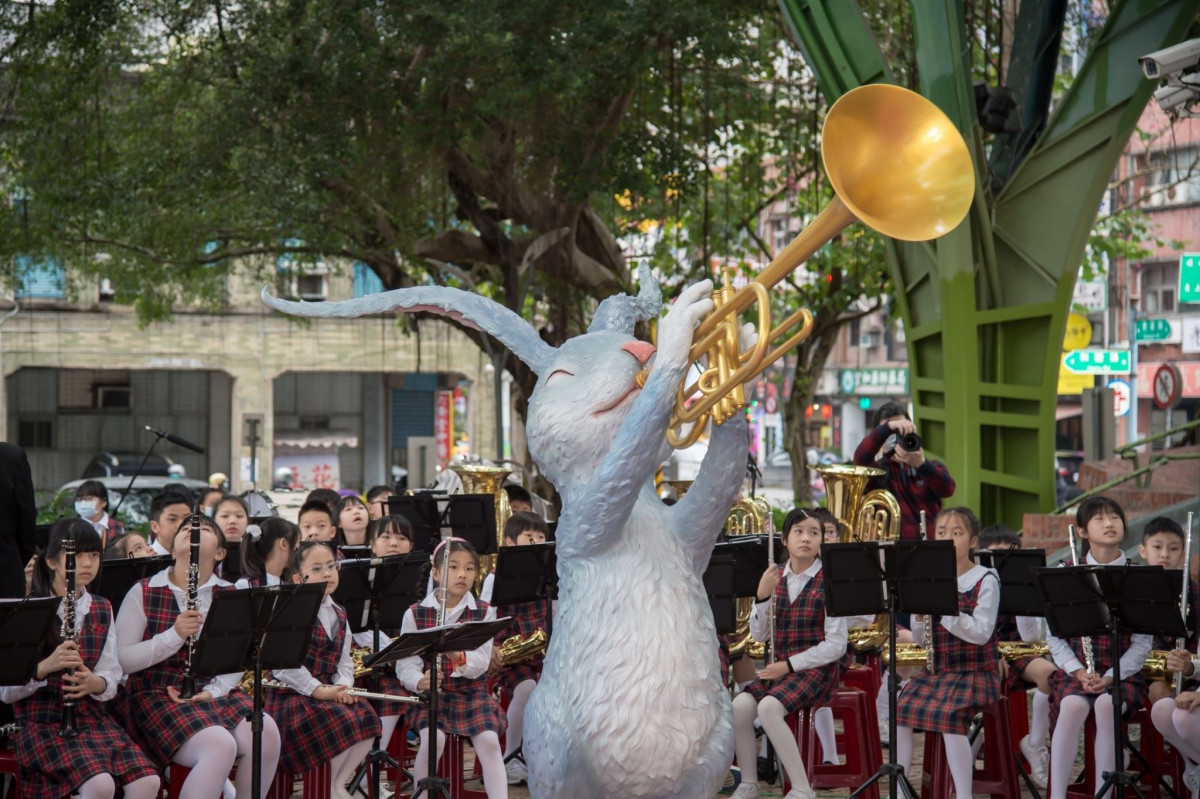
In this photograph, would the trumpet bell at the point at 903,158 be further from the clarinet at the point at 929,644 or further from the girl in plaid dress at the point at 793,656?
the clarinet at the point at 929,644

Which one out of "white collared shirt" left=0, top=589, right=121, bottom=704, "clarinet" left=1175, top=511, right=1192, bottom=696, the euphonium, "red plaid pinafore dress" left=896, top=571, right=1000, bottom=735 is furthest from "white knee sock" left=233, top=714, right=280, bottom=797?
"clarinet" left=1175, top=511, right=1192, bottom=696

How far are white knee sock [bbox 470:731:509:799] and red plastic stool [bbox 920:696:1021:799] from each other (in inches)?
81.3

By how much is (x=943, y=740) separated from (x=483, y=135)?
28.2 ft

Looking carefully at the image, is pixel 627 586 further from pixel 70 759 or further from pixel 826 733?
pixel 826 733

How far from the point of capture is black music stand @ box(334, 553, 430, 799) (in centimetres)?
660

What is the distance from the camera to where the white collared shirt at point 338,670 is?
6.31 meters

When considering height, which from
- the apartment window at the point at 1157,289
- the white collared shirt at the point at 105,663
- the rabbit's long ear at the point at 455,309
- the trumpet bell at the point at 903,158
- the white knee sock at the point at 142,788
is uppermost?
the apartment window at the point at 1157,289

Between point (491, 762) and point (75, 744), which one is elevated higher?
point (75, 744)

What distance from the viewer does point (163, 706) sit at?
5.91 m

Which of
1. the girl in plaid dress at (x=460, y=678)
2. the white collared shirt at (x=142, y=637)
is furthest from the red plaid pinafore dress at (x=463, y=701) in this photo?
the white collared shirt at (x=142, y=637)

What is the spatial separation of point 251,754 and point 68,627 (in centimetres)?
105

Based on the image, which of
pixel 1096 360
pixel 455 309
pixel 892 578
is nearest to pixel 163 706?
pixel 455 309

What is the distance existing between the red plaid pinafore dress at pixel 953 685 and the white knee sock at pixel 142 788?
10.8 feet

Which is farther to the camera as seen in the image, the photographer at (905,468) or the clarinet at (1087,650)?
the photographer at (905,468)
